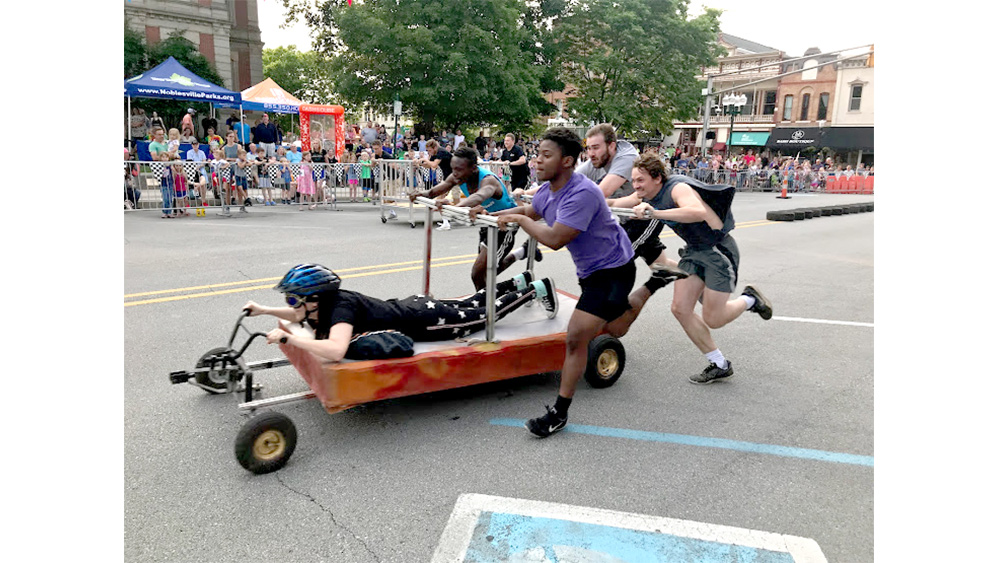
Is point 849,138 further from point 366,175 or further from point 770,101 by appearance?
point 366,175

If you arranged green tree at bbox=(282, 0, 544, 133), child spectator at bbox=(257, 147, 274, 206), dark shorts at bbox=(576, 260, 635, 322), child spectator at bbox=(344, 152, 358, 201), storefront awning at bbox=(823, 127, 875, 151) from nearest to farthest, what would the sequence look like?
dark shorts at bbox=(576, 260, 635, 322), child spectator at bbox=(257, 147, 274, 206), child spectator at bbox=(344, 152, 358, 201), green tree at bbox=(282, 0, 544, 133), storefront awning at bbox=(823, 127, 875, 151)

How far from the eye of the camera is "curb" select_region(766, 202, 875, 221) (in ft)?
53.3

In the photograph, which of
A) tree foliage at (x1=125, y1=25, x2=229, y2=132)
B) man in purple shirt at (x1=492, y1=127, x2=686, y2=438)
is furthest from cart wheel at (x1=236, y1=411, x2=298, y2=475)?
tree foliage at (x1=125, y1=25, x2=229, y2=132)

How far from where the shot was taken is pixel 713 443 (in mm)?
3941

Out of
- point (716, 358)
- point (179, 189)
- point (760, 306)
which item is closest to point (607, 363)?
point (716, 358)

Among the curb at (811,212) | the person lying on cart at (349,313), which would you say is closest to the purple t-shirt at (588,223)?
the person lying on cart at (349,313)

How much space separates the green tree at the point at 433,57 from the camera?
2489cm

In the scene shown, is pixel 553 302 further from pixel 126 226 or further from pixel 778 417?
pixel 126 226

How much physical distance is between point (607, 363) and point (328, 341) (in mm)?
2136

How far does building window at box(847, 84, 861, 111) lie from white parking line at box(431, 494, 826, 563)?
169 feet

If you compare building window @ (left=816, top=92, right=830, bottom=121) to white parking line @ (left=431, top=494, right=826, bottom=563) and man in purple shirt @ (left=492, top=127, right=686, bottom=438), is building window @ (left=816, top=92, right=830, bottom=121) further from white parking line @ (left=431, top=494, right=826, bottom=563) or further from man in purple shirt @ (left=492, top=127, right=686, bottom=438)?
white parking line @ (left=431, top=494, right=826, bottom=563)

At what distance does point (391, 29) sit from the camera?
24.8 m

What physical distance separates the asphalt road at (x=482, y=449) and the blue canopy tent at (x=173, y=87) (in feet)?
45.4

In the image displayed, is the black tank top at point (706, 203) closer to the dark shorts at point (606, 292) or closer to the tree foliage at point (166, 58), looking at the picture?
the dark shorts at point (606, 292)
